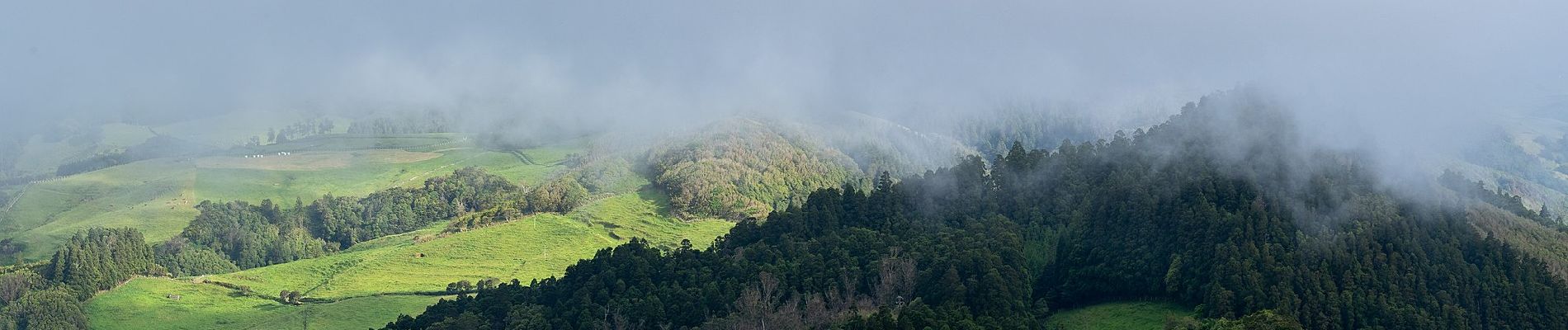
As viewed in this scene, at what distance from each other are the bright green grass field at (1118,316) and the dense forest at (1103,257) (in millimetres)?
792

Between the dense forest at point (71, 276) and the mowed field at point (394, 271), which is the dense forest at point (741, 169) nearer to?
the mowed field at point (394, 271)

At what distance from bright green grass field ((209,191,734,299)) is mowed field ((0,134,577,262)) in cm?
1601

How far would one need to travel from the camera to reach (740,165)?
13338cm

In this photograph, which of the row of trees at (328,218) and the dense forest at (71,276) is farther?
the row of trees at (328,218)

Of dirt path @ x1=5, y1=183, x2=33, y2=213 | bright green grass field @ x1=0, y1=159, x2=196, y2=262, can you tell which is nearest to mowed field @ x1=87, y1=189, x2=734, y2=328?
bright green grass field @ x1=0, y1=159, x2=196, y2=262

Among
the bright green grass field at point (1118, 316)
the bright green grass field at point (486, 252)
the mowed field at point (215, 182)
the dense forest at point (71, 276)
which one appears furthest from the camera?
the mowed field at point (215, 182)

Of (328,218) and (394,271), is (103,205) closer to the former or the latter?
(328,218)

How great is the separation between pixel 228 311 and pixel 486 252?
69.7 ft

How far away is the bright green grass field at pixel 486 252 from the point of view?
10731 centimetres

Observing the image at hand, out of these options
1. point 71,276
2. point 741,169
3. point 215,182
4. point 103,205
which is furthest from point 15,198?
point 741,169

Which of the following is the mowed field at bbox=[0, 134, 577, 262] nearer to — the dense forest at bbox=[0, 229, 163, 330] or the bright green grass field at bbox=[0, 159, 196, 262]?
the bright green grass field at bbox=[0, 159, 196, 262]

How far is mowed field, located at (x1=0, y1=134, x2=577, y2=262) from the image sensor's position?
5162 inches

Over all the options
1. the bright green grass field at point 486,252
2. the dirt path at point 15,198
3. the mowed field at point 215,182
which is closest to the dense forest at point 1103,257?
the bright green grass field at point 486,252

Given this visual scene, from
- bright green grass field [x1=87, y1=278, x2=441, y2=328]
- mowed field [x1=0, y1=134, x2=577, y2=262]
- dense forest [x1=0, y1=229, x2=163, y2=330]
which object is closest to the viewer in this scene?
bright green grass field [x1=87, y1=278, x2=441, y2=328]
